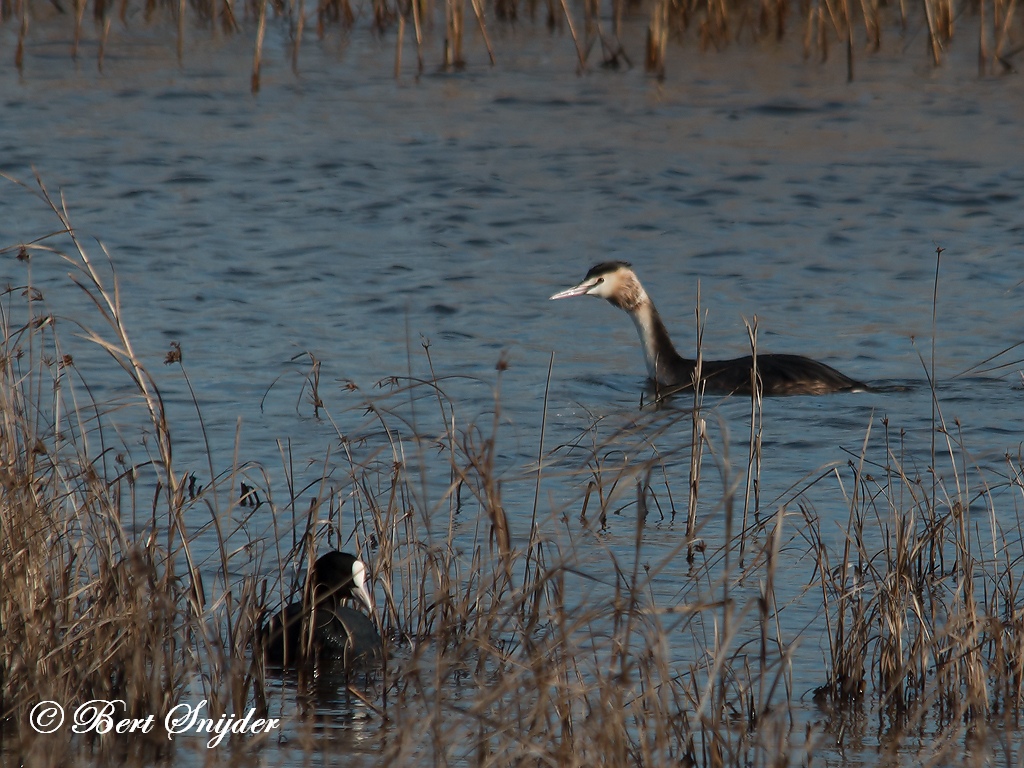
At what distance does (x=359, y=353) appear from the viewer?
8938mm

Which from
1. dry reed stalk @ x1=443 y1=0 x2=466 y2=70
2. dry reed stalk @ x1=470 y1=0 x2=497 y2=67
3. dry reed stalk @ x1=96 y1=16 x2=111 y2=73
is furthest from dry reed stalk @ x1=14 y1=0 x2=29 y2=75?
dry reed stalk @ x1=470 y1=0 x2=497 y2=67

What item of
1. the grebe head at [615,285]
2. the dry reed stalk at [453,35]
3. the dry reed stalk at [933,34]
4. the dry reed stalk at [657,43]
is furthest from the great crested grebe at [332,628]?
the dry reed stalk at [933,34]

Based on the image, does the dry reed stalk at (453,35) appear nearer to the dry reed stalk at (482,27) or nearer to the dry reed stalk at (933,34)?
the dry reed stalk at (482,27)

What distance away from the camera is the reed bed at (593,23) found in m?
15.3

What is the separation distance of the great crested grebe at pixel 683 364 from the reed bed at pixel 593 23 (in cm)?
533

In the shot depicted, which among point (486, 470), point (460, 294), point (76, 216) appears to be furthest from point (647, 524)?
point (76, 216)

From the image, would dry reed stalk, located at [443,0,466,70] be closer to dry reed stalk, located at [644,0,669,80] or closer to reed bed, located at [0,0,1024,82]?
reed bed, located at [0,0,1024,82]

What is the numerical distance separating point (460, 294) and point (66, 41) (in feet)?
26.5

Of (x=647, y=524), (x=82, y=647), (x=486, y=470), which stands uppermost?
(x=486, y=470)

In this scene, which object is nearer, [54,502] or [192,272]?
[54,502]

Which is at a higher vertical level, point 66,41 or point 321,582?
point 66,41

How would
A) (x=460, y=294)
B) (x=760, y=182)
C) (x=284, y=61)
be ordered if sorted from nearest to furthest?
1. (x=460, y=294)
2. (x=760, y=182)
3. (x=284, y=61)

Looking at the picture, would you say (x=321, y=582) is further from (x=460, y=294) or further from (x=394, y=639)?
(x=460, y=294)

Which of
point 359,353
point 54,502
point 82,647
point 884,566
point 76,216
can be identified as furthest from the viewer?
point 76,216
